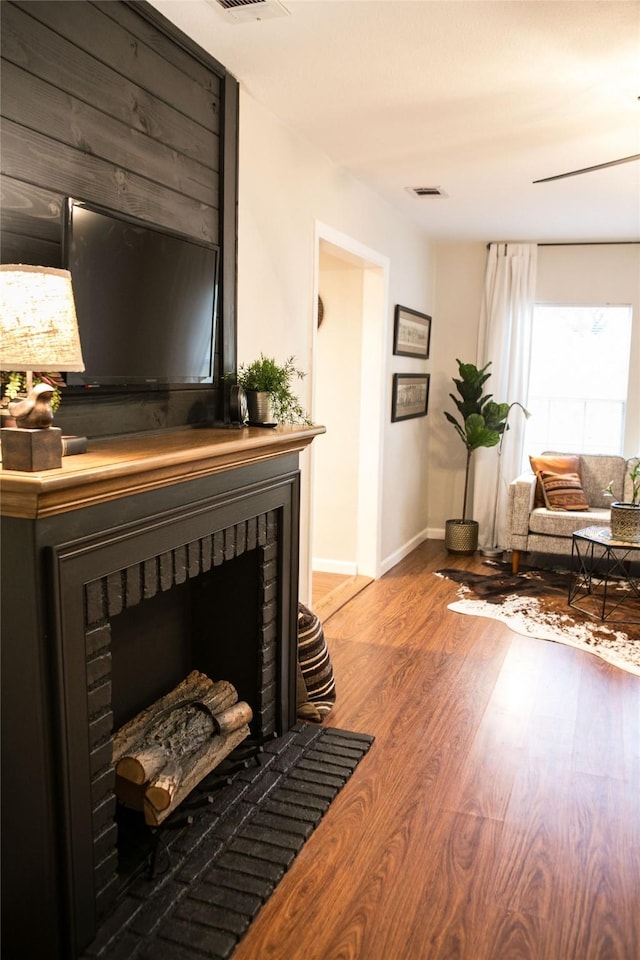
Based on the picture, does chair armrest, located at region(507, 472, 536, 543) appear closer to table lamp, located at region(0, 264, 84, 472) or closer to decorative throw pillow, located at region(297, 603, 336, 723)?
decorative throw pillow, located at region(297, 603, 336, 723)

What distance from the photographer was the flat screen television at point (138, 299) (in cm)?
215

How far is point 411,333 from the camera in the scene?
594cm

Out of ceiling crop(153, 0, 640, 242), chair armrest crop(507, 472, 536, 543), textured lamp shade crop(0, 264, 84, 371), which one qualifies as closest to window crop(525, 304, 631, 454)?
chair armrest crop(507, 472, 536, 543)

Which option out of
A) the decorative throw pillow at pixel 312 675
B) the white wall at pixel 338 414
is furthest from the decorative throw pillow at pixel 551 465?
the decorative throw pillow at pixel 312 675

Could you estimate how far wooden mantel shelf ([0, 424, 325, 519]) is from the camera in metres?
1.63

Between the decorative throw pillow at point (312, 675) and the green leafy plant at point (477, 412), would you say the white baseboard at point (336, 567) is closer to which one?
the green leafy plant at point (477, 412)

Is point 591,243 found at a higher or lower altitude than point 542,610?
higher

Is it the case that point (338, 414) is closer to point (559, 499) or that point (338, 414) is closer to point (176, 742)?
point (559, 499)

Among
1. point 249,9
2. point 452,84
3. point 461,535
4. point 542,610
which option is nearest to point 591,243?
point 461,535

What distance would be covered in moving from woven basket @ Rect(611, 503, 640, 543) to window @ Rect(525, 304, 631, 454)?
1.91 m

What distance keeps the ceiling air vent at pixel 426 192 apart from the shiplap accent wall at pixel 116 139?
6.24 ft

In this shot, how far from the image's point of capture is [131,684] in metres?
2.61

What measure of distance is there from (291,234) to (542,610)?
2680 millimetres

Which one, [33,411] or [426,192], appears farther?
[426,192]
